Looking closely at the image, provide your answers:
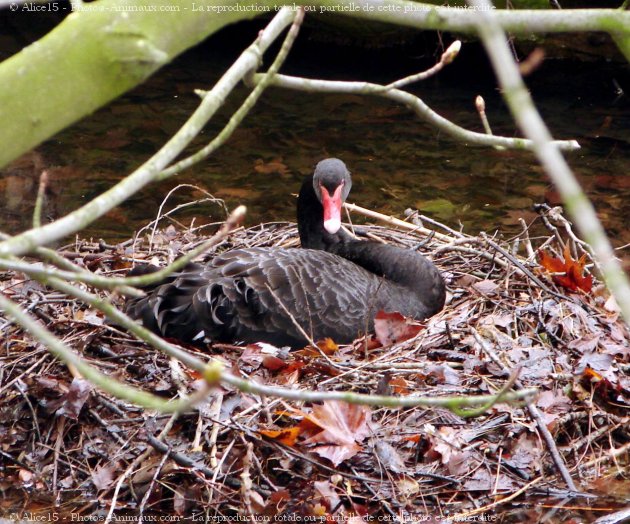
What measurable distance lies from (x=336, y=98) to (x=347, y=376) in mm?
6946

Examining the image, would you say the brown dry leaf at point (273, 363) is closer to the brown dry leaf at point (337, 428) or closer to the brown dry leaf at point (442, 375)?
the brown dry leaf at point (337, 428)

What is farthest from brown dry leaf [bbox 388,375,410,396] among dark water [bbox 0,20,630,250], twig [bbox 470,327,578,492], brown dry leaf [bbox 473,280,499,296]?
dark water [bbox 0,20,630,250]

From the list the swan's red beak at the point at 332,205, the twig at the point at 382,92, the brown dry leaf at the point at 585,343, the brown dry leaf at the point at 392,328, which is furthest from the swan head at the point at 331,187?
the twig at the point at 382,92

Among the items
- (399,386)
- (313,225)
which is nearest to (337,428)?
(399,386)

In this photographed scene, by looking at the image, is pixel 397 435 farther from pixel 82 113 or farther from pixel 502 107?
pixel 502 107

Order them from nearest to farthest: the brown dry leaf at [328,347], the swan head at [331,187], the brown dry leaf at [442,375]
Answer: the brown dry leaf at [442,375], the brown dry leaf at [328,347], the swan head at [331,187]

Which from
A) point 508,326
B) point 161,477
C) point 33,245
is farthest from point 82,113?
point 508,326

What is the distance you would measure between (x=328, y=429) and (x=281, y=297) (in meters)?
1.05

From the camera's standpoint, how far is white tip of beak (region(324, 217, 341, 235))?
509 centimetres

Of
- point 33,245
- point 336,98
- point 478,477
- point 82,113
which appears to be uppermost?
point 82,113

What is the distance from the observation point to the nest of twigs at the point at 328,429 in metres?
3.81

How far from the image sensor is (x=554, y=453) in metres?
3.89

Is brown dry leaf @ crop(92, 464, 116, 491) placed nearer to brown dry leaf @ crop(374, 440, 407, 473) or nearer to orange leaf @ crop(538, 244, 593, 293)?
brown dry leaf @ crop(374, 440, 407, 473)

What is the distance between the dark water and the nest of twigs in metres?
2.83
